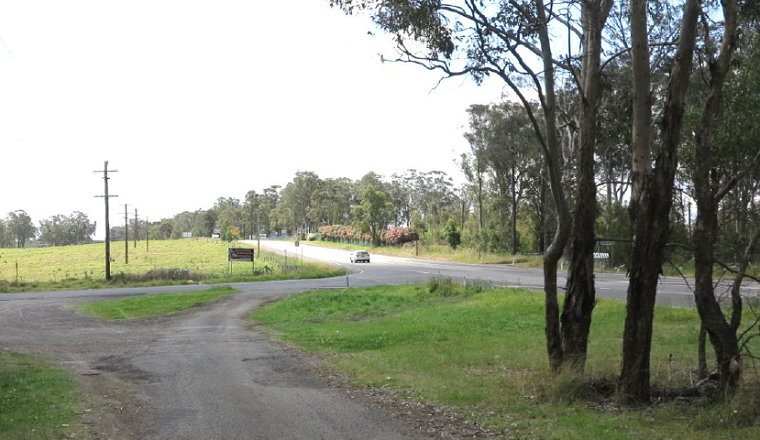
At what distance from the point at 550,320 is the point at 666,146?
114 inches

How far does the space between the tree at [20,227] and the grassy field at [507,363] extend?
15192 cm

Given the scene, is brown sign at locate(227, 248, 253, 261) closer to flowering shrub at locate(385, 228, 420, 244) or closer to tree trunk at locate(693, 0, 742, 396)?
flowering shrub at locate(385, 228, 420, 244)

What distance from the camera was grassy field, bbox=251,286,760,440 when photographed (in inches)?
268

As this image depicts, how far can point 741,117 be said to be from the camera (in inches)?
496

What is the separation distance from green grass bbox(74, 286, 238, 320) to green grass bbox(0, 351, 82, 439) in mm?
12581

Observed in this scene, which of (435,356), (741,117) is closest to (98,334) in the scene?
Result: (435,356)

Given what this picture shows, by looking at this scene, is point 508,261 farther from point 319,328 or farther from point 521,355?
point 521,355

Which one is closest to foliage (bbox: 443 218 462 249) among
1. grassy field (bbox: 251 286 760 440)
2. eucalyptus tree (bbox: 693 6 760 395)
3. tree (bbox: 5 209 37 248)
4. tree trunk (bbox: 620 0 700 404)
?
grassy field (bbox: 251 286 760 440)

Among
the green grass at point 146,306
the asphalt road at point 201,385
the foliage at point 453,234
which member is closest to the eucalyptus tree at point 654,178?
the asphalt road at point 201,385

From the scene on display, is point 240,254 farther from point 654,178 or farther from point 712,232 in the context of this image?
point 712,232

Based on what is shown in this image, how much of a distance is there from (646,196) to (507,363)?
428 cm

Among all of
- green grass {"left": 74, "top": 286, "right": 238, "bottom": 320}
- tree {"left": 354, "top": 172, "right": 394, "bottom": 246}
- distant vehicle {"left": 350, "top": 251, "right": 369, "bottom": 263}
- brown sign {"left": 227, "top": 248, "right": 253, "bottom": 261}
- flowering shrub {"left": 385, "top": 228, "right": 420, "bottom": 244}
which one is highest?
tree {"left": 354, "top": 172, "right": 394, "bottom": 246}

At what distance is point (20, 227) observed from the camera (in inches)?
5994

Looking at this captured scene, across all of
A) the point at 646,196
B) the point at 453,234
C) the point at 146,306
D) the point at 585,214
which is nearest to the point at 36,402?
the point at 585,214
